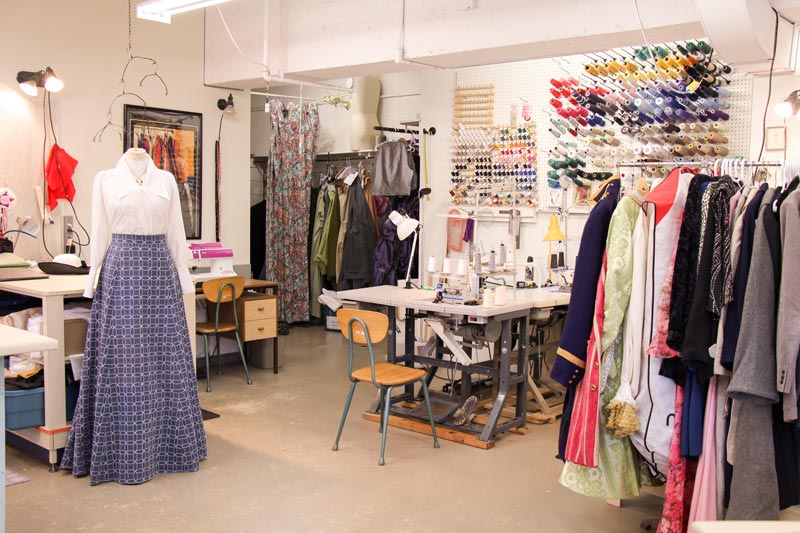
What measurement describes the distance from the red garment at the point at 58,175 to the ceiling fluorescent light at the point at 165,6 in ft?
4.21

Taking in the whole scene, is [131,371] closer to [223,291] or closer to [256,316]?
[223,291]

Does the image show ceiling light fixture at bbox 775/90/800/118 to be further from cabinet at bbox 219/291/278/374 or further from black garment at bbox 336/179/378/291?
black garment at bbox 336/179/378/291

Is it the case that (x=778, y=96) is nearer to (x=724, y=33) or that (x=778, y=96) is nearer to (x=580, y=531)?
(x=724, y=33)

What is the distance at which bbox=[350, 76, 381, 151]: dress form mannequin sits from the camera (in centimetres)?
809

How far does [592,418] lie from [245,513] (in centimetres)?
165

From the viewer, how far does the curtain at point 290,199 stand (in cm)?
795

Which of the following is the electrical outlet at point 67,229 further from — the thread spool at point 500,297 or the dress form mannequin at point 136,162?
the thread spool at point 500,297

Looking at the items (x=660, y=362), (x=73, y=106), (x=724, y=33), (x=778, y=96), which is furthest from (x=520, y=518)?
(x=73, y=106)

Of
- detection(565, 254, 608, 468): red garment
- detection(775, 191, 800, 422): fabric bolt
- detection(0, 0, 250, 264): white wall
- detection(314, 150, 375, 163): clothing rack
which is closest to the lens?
detection(775, 191, 800, 422): fabric bolt

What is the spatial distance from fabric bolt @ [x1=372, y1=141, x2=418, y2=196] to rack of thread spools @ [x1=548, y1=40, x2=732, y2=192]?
166 cm

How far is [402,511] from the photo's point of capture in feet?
11.9

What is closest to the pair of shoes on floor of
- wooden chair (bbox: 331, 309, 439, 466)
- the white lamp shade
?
wooden chair (bbox: 331, 309, 439, 466)

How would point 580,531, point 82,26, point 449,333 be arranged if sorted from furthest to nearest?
point 82,26 < point 449,333 < point 580,531

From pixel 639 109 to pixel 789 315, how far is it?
3112 millimetres
